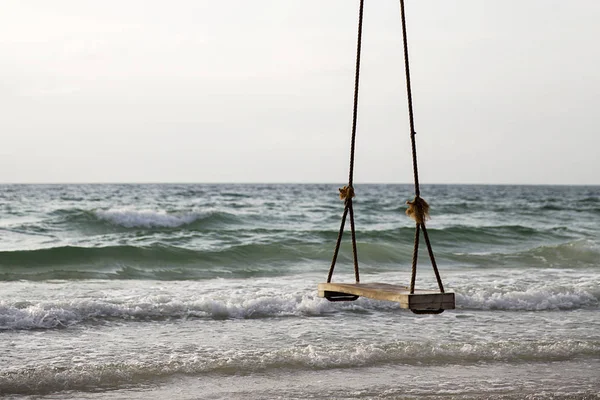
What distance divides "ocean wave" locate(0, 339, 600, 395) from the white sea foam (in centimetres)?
1592

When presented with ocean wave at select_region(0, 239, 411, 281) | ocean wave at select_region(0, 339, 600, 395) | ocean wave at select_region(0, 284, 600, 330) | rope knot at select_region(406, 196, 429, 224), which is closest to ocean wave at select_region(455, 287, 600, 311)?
ocean wave at select_region(0, 284, 600, 330)

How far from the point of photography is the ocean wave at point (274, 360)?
5.86 meters

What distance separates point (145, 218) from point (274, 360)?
56.3 ft

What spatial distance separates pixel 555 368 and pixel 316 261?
28.6ft

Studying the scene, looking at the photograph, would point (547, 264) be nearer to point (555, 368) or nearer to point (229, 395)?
point (555, 368)

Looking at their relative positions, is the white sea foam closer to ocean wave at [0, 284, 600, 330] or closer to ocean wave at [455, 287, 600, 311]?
ocean wave at [0, 284, 600, 330]

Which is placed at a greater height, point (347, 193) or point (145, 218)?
point (347, 193)

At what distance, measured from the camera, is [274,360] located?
6.51 meters

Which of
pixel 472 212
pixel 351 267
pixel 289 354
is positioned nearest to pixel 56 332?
pixel 289 354

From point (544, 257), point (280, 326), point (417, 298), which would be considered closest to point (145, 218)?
point (544, 257)

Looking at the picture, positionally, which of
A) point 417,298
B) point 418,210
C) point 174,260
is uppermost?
point 418,210

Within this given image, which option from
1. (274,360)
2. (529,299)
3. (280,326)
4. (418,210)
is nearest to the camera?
(418,210)

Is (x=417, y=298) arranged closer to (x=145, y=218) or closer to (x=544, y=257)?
(x=544, y=257)

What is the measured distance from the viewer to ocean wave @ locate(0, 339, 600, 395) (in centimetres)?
586
